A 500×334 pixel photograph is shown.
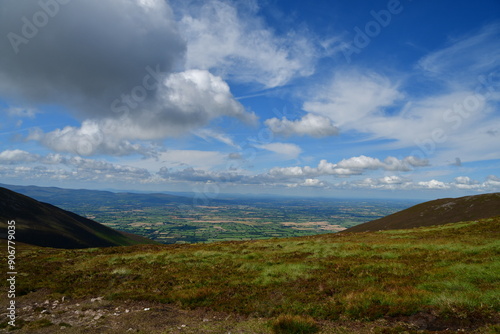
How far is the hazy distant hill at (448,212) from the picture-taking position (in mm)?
58178

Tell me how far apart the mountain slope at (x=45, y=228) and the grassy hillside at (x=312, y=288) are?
339 feet

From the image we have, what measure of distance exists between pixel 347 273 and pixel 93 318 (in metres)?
15.6

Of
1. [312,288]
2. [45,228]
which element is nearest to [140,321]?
[312,288]

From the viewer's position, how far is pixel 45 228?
4500 inches

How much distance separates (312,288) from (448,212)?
232 feet

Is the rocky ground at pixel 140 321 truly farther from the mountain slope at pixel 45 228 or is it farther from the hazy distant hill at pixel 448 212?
the mountain slope at pixel 45 228

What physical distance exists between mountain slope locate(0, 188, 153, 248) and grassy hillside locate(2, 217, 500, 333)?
339ft

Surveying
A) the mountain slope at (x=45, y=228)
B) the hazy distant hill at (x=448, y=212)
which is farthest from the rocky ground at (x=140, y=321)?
the mountain slope at (x=45, y=228)

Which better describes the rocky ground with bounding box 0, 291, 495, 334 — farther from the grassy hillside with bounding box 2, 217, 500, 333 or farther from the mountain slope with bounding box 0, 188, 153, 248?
the mountain slope with bounding box 0, 188, 153, 248

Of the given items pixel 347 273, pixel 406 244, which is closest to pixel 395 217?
pixel 406 244

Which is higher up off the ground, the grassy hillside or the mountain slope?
the grassy hillside

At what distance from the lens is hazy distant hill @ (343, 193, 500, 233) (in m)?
58.2

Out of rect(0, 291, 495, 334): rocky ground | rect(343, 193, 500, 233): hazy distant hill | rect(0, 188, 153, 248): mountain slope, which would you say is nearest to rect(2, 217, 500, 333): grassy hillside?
rect(0, 291, 495, 334): rocky ground

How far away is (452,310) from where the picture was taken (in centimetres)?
1018
